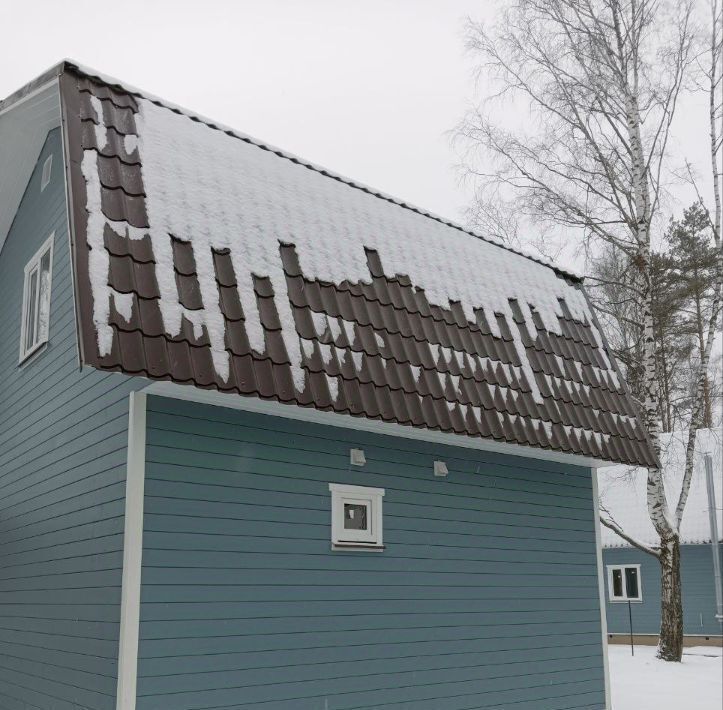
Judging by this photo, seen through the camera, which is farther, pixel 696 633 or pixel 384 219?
pixel 696 633

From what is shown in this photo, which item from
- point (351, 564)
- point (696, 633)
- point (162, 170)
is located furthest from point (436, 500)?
point (696, 633)

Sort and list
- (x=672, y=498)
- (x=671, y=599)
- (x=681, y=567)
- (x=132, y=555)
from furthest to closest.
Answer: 1. (x=672, y=498)
2. (x=681, y=567)
3. (x=671, y=599)
4. (x=132, y=555)

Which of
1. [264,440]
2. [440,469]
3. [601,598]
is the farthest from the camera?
[601,598]

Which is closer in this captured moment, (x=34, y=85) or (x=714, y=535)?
(x=34, y=85)

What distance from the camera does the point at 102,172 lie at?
6.98 meters

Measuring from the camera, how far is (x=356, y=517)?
26.7 feet

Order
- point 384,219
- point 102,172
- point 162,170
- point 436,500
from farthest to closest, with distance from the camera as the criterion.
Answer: point 384,219
point 436,500
point 162,170
point 102,172

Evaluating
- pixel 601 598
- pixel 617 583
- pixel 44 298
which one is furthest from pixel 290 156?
pixel 617 583

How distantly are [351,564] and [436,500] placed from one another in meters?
1.40

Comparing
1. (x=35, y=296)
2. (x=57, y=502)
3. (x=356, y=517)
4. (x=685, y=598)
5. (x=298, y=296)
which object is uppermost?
(x=35, y=296)

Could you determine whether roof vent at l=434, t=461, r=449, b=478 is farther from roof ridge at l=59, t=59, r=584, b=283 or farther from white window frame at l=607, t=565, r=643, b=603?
white window frame at l=607, t=565, r=643, b=603

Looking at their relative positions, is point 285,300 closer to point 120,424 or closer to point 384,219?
point 120,424

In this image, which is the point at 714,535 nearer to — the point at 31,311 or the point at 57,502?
the point at 31,311

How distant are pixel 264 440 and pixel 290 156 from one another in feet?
12.0
